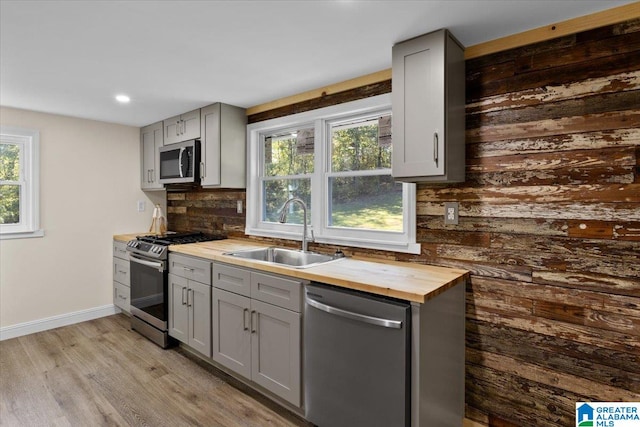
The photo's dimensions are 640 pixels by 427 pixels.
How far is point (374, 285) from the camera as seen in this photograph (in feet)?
5.79

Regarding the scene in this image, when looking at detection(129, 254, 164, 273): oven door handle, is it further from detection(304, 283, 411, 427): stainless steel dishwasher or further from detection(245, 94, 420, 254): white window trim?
detection(304, 283, 411, 427): stainless steel dishwasher

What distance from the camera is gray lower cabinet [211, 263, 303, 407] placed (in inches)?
85.7

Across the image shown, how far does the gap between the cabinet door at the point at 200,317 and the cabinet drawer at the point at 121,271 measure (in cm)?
136

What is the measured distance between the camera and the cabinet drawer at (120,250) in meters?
3.93

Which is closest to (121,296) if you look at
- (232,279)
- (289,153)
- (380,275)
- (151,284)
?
(151,284)

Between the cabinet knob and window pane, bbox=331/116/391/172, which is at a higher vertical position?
window pane, bbox=331/116/391/172

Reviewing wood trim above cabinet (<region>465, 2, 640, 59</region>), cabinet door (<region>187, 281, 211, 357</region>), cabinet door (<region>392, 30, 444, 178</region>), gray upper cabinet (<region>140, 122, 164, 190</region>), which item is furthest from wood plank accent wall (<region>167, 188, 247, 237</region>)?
wood trim above cabinet (<region>465, 2, 640, 59</region>)

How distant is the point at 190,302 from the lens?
9.67 ft

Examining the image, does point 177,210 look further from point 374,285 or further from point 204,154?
point 374,285

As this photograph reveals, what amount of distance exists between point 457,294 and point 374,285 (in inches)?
23.1

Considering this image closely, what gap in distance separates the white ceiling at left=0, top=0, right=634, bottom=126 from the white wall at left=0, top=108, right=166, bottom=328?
2.70 ft

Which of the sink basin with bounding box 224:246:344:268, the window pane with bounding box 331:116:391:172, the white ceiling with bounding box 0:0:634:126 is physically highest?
the white ceiling with bounding box 0:0:634:126

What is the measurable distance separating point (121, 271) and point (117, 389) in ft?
5.87

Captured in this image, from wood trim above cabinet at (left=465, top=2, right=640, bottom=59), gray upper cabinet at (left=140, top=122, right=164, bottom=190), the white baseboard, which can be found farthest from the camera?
gray upper cabinet at (left=140, top=122, right=164, bottom=190)
